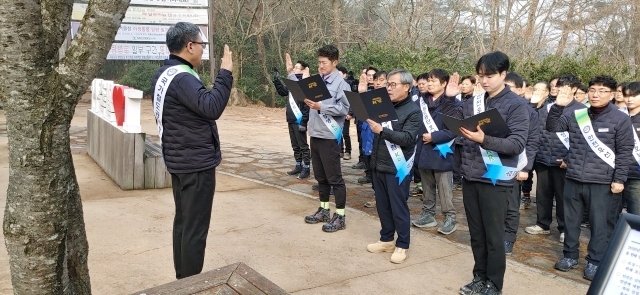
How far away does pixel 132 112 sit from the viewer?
6.61 m

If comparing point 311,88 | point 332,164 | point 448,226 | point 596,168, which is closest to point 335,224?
point 332,164

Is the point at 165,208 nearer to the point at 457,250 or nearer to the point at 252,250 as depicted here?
the point at 252,250

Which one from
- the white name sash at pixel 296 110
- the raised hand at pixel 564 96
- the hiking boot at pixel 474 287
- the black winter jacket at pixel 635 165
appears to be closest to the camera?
the hiking boot at pixel 474 287

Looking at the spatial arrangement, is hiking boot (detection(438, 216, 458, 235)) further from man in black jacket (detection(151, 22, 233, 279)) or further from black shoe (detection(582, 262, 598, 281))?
man in black jacket (detection(151, 22, 233, 279))

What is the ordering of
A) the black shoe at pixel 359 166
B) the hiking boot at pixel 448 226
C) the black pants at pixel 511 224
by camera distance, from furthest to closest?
the black shoe at pixel 359 166, the hiking boot at pixel 448 226, the black pants at pixel 511 224

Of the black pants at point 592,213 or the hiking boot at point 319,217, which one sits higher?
the black pants at point 592,213

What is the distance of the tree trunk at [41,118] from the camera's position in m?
2.02

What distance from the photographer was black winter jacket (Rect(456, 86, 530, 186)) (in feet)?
11.7

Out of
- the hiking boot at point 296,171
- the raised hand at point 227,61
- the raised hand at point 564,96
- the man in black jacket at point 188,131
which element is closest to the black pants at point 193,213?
the man in black jacket at point 188,131

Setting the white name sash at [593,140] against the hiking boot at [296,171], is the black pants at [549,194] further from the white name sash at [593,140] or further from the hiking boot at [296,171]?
the hiking boot at [296,171]

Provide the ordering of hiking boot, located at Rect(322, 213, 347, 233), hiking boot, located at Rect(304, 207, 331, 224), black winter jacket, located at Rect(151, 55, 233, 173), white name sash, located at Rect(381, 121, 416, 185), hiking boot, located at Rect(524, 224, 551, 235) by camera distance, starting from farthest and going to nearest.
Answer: hiking boot, located at Rect(524, 224, 551, 235) → hiking boot, located at Rect(304, 207, 331, 224) → hiking boot, located at Rect(322, 213, 347, 233) → white name sash, located at Rect(381, 121, 416, 185) → black winter jacket, located at Rect(151, 55, 233, 173)

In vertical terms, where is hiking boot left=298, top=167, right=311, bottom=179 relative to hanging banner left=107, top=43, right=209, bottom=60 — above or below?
below

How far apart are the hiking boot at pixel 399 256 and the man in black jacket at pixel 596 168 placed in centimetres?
131

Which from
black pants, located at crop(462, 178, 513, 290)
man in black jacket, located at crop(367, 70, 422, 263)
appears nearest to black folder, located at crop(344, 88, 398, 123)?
man in black jacket, located at crop(367, 70, 422, 263)
